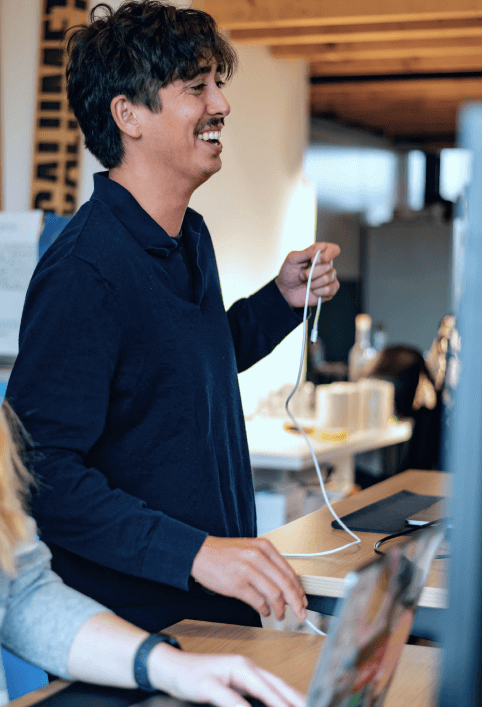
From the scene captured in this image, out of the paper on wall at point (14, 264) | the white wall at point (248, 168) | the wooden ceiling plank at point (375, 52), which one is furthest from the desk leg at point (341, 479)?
the wooden ceiling plank at point (375, 52)

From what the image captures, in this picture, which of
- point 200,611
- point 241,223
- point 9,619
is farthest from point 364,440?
point 9,619

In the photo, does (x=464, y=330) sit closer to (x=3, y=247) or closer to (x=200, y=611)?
(x=200, y=611)

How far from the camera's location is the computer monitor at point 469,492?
539 mm

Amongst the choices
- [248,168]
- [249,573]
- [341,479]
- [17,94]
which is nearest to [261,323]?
[249,573]

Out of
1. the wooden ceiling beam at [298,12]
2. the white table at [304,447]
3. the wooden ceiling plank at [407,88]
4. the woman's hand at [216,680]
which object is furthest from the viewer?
the wooden ceiling plank at [407,88]

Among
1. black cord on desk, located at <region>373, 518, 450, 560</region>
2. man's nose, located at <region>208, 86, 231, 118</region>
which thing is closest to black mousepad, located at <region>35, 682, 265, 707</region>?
black cord on desk, located at <region>373, 518, 450, 560</region>

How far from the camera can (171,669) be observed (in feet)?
2.79

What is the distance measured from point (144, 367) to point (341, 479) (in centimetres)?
287

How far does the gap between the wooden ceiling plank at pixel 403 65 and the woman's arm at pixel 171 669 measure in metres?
4.55

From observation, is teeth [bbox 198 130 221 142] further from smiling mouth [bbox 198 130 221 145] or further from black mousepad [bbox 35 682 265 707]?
black mousepad [bbox 35 682 265 707]

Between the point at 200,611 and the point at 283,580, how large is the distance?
9.1 inches

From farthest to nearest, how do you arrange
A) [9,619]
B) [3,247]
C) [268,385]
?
[268,385] < [3,247] < [9,619]

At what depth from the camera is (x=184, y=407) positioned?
3.92 ft

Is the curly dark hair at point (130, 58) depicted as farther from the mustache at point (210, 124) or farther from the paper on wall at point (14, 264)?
the paper on wall at point (14, 264)
